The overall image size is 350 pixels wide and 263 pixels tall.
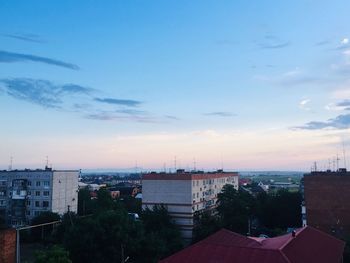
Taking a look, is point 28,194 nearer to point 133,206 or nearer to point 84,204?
point 84,204

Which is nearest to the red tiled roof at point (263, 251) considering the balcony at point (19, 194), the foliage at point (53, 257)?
the foliage at point (53, 257)

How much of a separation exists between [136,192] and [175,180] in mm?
44840

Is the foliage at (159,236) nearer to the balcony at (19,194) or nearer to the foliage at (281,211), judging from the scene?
the foliage at (281,211)

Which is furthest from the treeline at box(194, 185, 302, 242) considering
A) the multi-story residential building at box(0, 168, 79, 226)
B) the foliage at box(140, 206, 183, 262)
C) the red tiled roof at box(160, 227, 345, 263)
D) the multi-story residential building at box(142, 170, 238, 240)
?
the multi-story residential building at box(0, 168, 79, 226)

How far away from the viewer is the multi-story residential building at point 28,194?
170 ft

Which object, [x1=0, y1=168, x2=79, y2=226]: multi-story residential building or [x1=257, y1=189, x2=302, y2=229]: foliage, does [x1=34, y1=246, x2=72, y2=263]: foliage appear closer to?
[x1=0, y1=168, x2=79, y2=226]: multi-story residential building

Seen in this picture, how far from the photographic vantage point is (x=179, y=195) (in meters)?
45.3

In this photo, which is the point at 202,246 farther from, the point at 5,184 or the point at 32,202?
the point at 5,184

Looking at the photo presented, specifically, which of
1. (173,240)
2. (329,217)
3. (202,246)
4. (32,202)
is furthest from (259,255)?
(32,202)

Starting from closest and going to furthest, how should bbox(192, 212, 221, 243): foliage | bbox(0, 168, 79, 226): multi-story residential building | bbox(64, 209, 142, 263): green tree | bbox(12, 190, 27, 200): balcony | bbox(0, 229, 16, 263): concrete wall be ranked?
bbox(0, 229, 16, 263): concrete wall → bbox(64, 209, 142, 263): green tree → bbox(192, 212, 221, 243): foliage → bbox(0, 168, 79, 226): multi-story residential building → bbox(12, 190, 27, 200): balcony

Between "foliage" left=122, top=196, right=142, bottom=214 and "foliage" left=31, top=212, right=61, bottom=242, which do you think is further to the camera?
"foliage" left=122, top=196, right=142, bottom=214

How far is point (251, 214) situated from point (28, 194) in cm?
2856

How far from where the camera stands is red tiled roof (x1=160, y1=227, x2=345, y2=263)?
862 inches

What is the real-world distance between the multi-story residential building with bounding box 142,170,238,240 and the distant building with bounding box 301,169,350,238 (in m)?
11.9
